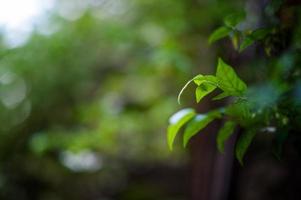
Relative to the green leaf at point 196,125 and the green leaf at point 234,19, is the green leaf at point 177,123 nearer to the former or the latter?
the green leaf at point 196,125

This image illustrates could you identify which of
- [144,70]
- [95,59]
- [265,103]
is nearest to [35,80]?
[95,59]

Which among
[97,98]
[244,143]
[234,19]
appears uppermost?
[97,98]

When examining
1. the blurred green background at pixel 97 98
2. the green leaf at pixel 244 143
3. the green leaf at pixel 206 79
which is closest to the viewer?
the green leaf at pixel 206 79

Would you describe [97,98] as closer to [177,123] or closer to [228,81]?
[177,123]

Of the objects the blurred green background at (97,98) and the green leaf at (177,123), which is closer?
the green leaf at (177,123)

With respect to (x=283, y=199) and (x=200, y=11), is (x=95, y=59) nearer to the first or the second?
(x=200, y=11)

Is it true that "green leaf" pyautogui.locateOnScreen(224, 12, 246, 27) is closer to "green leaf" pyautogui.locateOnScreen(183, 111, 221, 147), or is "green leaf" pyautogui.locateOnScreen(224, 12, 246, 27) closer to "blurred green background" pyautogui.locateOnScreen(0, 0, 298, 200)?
"green leaf" pyautogui.locateOnScreen(183, 111, 221, 147)

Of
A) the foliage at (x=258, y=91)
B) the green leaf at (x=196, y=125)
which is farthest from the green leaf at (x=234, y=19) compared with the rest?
the green leaf at (x=196, y=125)

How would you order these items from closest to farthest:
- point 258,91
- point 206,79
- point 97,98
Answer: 1. point 206,79
2. point 258,91
3. point 97,98

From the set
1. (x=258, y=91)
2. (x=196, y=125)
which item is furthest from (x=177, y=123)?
(x=258, y=91)
